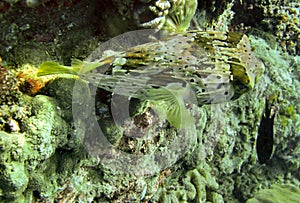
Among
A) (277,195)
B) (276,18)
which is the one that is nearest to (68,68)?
(277,195)

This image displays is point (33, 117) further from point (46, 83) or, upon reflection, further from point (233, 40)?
point (233, 40)

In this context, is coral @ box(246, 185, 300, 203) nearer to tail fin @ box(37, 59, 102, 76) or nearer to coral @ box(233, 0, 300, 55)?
coral @ box(233, 0, 300, 55)

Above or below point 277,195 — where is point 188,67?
above

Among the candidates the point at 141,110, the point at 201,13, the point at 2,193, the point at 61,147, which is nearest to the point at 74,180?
the point at 61,147

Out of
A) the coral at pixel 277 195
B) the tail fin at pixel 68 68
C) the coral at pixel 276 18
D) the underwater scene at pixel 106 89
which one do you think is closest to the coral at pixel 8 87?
the underwater scene at pixel 106 89

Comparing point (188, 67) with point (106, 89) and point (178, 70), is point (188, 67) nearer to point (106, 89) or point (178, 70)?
point (178, 70)

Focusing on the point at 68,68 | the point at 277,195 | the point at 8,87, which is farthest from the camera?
the point at 277,195

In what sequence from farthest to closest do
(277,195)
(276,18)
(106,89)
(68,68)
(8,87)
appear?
1. (276,18)
2. (277,195)
3. (106,89)
4. (68,68)
5. (8,87)
